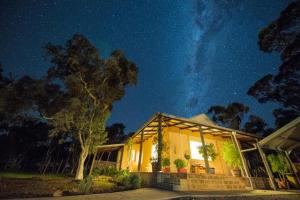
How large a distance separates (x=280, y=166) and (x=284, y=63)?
447 inches

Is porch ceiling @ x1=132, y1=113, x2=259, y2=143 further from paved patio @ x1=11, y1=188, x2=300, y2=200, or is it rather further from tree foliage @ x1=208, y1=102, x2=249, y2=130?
tree foliage @ x1=208, y1=102, x2=249, y2=130

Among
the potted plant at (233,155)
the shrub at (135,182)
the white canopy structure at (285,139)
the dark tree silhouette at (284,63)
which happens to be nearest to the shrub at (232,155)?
the potted plant at (233,155)

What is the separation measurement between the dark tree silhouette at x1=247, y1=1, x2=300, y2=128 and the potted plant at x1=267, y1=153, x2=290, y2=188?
34.0 feet

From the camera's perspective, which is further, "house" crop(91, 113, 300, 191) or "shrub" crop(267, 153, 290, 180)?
"shrub" crop(267, 153, 290, 180)

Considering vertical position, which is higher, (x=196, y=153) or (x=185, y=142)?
(x=185, y=142)

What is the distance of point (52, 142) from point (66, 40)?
81.6 feet

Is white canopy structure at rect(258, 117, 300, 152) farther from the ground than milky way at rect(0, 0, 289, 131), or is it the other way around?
milky way at rect(0, 0, 289, 131)

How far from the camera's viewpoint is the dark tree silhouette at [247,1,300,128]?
13.7 meters

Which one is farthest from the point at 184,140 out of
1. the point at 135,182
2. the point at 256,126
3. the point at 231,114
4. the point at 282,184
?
the point at 231,114

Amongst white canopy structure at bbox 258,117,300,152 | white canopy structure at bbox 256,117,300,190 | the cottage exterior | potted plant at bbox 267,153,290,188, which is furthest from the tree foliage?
white canopy structure at bbox 258,117,300,152

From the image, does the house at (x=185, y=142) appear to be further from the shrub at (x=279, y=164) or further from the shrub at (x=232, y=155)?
the shrub at (x=279, y=164)

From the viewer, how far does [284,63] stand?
52.5ft

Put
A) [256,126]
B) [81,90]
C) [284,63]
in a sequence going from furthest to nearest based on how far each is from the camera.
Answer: [256,126]
[284,63]
[81,90]

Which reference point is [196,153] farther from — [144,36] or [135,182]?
[144,36]
